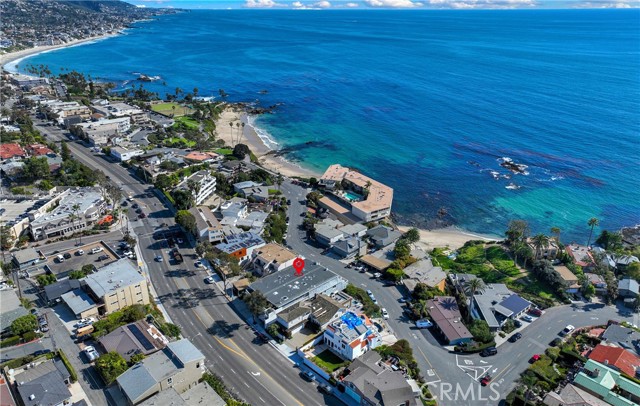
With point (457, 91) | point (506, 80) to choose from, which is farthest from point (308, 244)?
point (506, 80)

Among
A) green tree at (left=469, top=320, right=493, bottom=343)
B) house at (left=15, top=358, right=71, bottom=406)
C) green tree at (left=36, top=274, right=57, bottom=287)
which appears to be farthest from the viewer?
green tree at (left=36, top=274, right=57, bottom=287)

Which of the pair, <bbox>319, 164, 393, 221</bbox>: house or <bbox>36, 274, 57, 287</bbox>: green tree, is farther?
<bbox>319, 164, 393, 221</bbox>: house

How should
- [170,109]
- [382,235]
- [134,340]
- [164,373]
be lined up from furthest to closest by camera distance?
[170,109]
[382,235]
[134,340]
[164,373]

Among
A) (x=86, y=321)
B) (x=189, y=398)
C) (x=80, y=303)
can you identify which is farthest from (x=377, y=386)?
(x=80, y=303)

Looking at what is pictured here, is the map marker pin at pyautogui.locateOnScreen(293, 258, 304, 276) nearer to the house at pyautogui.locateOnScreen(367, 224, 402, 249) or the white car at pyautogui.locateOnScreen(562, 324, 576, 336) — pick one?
the house at pyautogui.locateOnScreen(367, 224, 402, 249)

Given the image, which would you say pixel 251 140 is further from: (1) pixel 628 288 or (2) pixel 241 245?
(1) pixel 628 288

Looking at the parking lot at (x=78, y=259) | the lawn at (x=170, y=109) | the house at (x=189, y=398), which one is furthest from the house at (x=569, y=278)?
the lawn at (x=170, y=109)

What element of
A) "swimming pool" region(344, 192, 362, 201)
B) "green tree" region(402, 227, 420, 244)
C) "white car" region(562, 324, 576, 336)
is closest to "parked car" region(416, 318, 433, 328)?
"white car" region(562, 324, 576, 336)

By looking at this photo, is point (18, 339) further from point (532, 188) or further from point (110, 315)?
point (532, 188)
